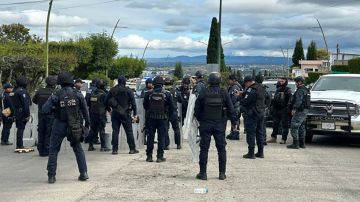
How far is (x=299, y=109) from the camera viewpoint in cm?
1416

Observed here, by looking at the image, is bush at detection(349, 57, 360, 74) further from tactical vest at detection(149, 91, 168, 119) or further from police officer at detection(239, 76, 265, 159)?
tactical vest at detection(149, 91, 168, 119)

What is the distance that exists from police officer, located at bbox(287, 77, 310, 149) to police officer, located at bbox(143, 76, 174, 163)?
154 inches

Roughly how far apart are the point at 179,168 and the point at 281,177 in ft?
6.73

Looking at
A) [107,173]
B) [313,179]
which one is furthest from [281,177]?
[107,173]

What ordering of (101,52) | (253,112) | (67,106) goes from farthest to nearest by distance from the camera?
1. (101,52)
2. (253,112)
3. (67,106)

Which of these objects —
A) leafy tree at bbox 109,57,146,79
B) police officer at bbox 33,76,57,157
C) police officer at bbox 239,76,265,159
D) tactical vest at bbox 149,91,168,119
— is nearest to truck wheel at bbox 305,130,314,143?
police officer at bbox 239,76,265,159

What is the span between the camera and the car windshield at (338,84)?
16094 millimetres

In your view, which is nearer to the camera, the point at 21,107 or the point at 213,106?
the point at 213,106

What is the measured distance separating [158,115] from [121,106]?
1.49 meters

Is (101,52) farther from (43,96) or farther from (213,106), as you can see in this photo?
(213,106)

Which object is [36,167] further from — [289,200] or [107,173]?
[289,200]

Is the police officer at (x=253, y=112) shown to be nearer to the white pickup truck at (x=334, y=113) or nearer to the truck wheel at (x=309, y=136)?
the white pickup truck at (x=334, y=113)

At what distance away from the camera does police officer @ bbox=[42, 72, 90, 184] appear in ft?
30.5

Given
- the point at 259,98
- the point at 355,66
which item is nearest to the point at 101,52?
the point at 355,66
